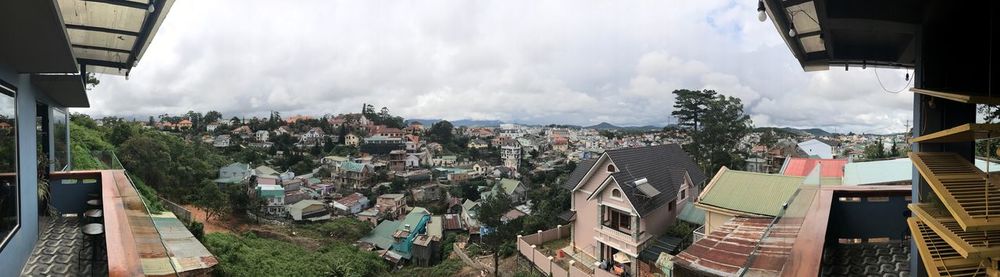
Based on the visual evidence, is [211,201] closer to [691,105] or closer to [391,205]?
[391,205]

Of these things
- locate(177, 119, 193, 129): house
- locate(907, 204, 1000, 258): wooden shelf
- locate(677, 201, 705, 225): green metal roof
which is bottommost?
locate(677, 201, 705, 225): green metal roof

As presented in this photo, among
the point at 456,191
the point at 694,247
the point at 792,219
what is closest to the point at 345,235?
the point at 456,191

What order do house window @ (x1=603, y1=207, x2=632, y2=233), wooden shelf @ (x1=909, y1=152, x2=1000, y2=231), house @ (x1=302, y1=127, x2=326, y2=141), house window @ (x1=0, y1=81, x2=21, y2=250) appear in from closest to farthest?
wooden shelf @ (x1=909, y1=152, x2=1000, y2=231)
house window @ (x1=0, y1=81, x2=21, y2=250)
house window @ (x1=603, y1=207, x2=632, y2=233)
house @ (x1=302, y1=127, x2=326, y2=141)

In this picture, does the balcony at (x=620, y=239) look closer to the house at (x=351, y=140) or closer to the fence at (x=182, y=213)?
the fence at (x=182, y=213)

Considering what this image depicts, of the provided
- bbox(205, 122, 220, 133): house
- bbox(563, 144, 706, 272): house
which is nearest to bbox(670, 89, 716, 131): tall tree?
bbox(563, 144, 706, 272): house

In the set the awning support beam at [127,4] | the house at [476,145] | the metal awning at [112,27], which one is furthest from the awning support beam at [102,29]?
the house at [476,145]

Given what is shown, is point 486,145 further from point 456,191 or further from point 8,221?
point 8,221

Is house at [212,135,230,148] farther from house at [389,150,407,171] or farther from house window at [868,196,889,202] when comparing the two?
house window at [868,196,889,202]
